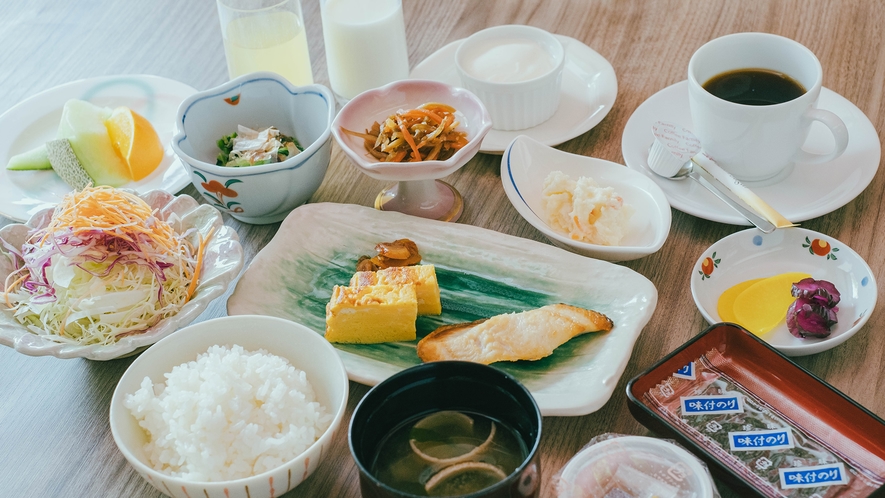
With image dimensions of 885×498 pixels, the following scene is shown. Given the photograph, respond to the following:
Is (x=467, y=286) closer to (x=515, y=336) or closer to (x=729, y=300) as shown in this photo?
(x=515, y=336)

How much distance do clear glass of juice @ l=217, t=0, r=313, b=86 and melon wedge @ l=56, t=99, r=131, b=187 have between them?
34 centimetres

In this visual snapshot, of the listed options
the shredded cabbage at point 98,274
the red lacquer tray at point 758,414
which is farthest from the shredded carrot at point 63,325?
the red lacquer tray at point 758,414

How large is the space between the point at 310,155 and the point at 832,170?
3.27 feet

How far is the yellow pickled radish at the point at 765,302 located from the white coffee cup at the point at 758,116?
27cm

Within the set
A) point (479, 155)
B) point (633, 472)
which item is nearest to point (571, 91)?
point (479, 155)

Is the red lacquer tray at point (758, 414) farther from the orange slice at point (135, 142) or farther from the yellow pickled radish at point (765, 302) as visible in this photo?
the orange slice at point (135, 142)

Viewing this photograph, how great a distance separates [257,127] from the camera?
1.63m

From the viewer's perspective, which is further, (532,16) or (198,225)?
(532,16)

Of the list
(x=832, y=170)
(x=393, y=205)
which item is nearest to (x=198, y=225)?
(x=393, y=205)

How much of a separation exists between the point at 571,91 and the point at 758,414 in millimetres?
946

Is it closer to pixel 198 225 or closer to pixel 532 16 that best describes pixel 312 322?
pixel 198 225

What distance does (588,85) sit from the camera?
1792 mm

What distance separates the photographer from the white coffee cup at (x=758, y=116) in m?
1.39

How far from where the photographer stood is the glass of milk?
1714 mm
